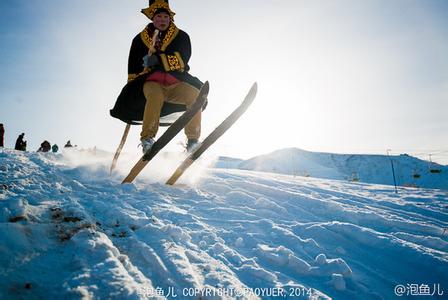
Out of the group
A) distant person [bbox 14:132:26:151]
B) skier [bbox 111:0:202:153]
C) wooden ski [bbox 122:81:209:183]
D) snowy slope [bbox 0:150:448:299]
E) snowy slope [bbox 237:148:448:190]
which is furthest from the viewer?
snowy slope [bbox 237:148:448:190]

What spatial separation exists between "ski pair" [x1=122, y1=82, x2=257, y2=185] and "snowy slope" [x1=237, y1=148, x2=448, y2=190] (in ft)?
230

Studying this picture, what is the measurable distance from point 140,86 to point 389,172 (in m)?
105

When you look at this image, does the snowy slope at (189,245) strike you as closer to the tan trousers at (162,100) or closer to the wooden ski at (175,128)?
the wooden ski at (175,128)

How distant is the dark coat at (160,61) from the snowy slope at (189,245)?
143 centimetres

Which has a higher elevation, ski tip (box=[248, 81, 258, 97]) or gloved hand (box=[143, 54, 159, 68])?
gloved hand (box=[143, 54, 159, 68])

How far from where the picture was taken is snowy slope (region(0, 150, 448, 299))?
1.51 m

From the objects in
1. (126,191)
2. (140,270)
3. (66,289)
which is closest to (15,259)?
(66,289)

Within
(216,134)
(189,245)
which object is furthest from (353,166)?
(189,245)

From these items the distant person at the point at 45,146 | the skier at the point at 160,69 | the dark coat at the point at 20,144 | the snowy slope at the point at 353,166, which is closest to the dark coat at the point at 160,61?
the skier at the point at 160,69

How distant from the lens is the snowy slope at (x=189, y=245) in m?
1.51

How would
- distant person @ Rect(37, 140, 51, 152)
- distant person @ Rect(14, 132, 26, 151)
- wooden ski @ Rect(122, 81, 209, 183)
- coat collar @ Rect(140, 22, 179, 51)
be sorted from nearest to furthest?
wooden ski @ Rect(122, 81, 209, 183) < coat collar @ Rect(140, 22, 179, 51) < distant person @ Rect(14, 132, 26, 151) < distant person @ Rect(37, 140, 51, 152)

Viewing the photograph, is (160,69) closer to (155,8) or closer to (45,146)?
(155,8)

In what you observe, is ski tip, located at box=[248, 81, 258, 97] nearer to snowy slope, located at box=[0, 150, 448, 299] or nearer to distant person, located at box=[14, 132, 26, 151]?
snowy slope, located at box=[0, 150, 448, 299]

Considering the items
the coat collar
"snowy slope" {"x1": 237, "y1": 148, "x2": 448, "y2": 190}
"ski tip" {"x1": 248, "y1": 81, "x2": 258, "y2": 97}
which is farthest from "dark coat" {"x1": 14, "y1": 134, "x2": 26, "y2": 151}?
"snowy slope" {"x1": 237, "y1": 148, "x2": 448, "y2": 190}
